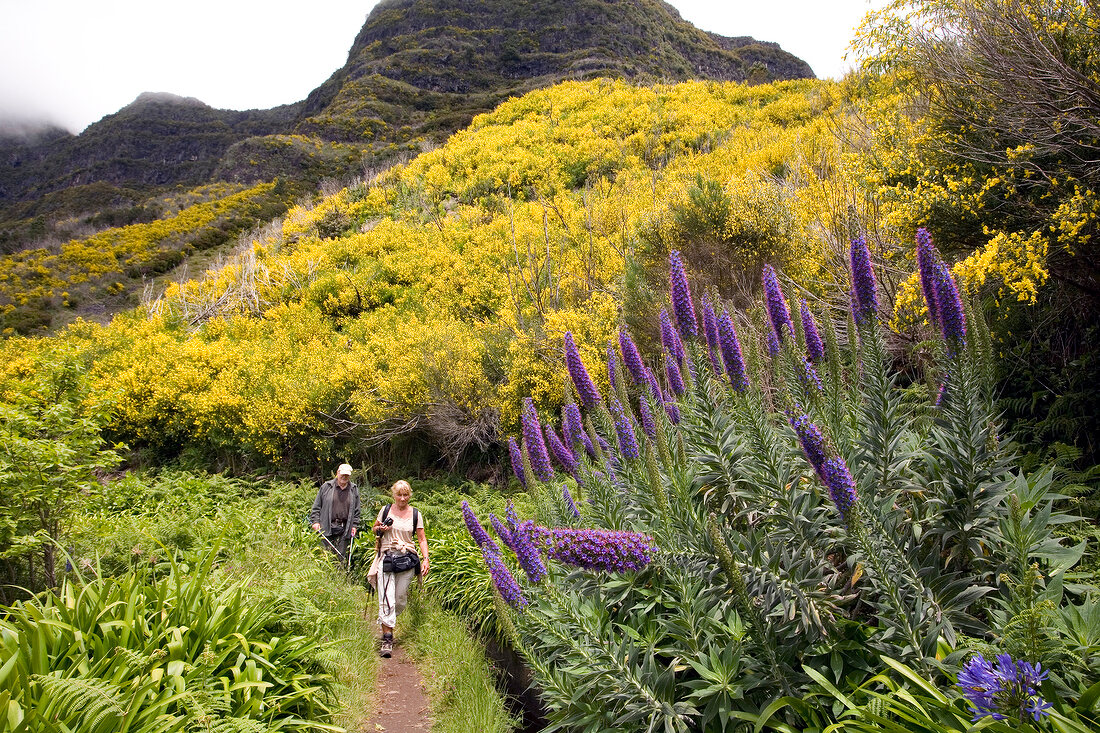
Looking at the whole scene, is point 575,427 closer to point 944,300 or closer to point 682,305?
point 682,305

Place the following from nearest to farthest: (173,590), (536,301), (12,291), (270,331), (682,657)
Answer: (682,657) → (173,590) → (536,301) → (270,331) → (12,291)

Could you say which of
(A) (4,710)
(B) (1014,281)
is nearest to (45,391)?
(A) (4,710)

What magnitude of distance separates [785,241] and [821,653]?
7.08 meters

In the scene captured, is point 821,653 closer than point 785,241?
Yes

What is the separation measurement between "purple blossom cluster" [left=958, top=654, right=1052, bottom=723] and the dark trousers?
6.50 meters

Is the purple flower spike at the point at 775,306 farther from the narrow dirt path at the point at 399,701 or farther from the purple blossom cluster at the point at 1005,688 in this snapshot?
the narrow dirt path at the point at 399,701

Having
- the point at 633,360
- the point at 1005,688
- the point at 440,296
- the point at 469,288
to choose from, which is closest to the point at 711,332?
the point at 633,360

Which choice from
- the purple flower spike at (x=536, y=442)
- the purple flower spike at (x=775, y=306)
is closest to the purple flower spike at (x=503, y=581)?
the purple flower spike at (x=536, y=442)

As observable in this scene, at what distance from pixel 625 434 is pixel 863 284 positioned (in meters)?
1.52

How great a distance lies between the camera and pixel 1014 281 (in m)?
A: 4.18

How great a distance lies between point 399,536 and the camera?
5953 millimetres

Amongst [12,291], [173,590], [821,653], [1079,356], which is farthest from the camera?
[12,291]

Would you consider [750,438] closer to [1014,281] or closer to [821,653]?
[821,653]

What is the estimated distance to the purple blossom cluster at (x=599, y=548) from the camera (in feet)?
8.30
